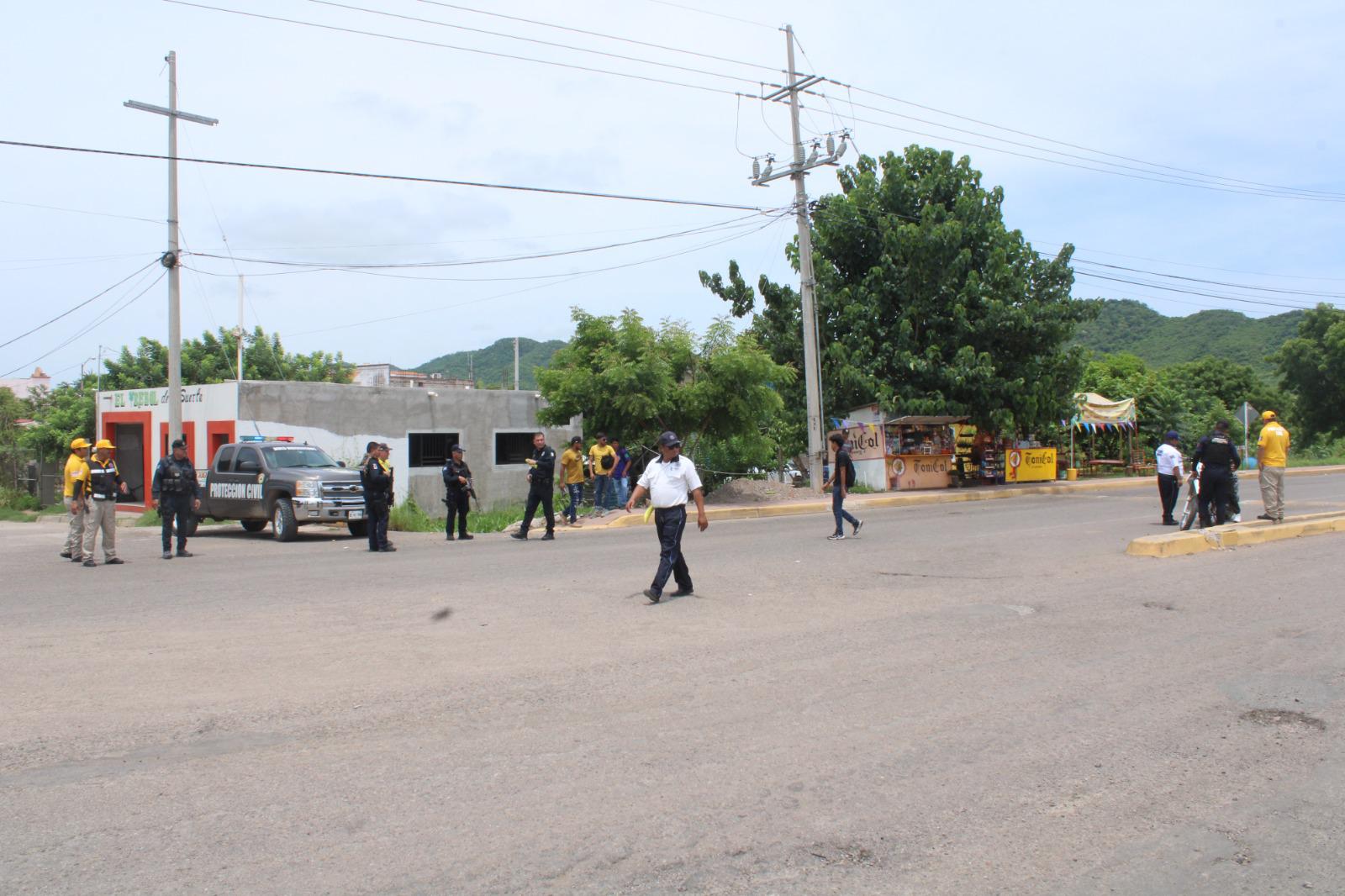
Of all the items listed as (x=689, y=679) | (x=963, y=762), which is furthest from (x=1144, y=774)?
(x=689, y=679)

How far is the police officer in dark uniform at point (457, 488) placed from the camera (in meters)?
17.5

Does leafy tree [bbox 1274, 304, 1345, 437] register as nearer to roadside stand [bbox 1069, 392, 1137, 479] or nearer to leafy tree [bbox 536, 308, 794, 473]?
roadside stand [bbox 1069, 392, 1137, 479]

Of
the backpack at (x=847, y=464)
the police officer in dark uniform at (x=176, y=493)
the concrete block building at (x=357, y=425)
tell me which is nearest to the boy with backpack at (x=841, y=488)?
the backpack at (x=847, y=464)

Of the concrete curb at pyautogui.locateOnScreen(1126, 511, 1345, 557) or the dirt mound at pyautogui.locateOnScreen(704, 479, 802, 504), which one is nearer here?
the concrete curb at pyautogui.locateOnScreen(1126, 511, 1345, 557)

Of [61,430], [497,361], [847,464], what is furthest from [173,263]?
[497,361]

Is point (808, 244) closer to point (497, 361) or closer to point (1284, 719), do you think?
point (1284, 719)

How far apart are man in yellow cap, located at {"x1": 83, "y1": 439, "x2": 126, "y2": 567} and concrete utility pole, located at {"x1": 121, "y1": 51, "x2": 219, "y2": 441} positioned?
8985 millimetres

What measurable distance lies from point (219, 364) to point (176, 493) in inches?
1268

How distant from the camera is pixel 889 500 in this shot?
87.1 feet

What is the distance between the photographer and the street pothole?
5.78 meters

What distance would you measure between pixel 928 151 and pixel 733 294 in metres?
7.16

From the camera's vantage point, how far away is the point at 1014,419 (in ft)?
100.0

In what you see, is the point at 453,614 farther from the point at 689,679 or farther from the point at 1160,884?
the point at 1160,884

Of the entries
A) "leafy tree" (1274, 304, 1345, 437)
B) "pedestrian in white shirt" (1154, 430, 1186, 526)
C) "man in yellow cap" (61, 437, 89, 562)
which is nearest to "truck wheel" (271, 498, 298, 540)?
"man in yellow cap" (61, 437, 89, 562)
